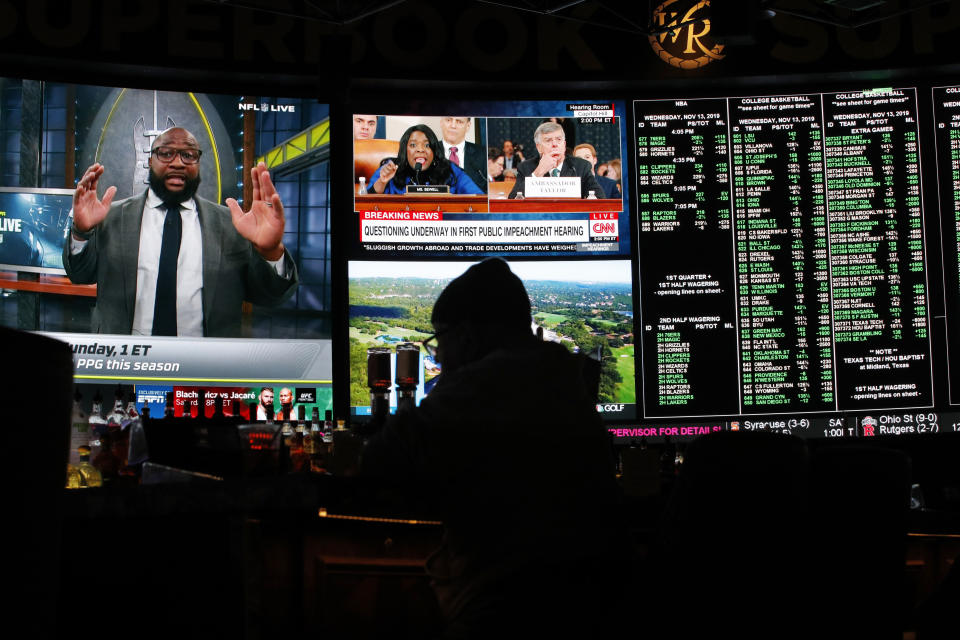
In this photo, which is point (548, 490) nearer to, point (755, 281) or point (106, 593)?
point (106, 593)

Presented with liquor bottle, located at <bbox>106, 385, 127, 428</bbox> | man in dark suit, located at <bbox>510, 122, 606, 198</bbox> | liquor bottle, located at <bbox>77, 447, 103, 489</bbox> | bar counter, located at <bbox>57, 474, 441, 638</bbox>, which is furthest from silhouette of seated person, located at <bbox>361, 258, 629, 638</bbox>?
man in dark suit, located at <bbox>510, 122, 606, 198</bbox>

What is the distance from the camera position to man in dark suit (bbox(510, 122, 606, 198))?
17.5 feet

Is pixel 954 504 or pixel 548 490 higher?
pixel 548 490

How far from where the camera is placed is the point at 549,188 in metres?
5.34

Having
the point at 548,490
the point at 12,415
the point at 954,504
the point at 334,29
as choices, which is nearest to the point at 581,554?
the point at 548,490

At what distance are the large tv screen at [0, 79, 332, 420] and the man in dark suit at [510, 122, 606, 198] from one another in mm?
1118

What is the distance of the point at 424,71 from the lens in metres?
5.31

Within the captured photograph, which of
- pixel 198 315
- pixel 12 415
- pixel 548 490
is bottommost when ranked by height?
pixel 548 490

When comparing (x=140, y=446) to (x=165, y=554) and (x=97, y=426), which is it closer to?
(x=165, y=554)

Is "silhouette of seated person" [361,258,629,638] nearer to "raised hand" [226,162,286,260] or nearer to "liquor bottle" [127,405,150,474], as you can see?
"liquor bottle" [127,405,150,474]

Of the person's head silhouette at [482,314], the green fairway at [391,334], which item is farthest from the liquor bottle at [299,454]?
the person's head silhouette at [482,314]

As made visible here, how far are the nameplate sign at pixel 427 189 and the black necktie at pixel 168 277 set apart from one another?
1265 millimetres

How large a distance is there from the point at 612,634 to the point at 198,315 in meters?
3.90

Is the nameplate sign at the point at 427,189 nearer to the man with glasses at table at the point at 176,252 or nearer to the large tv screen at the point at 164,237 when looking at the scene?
the large tv screen at the point at 164,237
